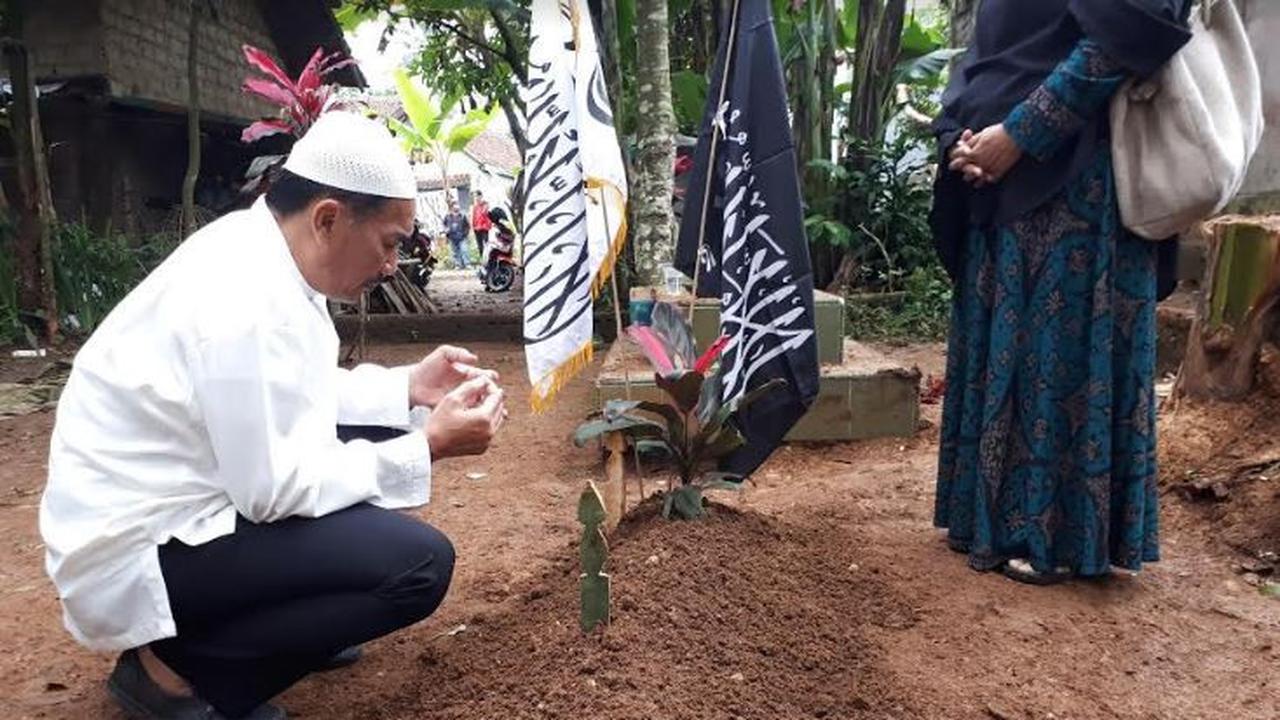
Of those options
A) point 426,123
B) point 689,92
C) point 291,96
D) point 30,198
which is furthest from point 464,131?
point 291,96

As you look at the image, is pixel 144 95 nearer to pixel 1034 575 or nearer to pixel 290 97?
pixel 290 97

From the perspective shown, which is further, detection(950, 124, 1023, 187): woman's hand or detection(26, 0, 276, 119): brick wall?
detection(26, 0, 276, 119): brick wall

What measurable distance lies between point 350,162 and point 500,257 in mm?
15306

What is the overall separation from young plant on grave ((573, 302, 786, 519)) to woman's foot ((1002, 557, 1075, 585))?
2.66 feet

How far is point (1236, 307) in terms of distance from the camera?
3.51 metres

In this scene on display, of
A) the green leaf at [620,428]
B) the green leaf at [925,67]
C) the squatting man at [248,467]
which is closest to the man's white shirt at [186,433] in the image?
the squatting man at [248,467]

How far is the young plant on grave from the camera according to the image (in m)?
2.49

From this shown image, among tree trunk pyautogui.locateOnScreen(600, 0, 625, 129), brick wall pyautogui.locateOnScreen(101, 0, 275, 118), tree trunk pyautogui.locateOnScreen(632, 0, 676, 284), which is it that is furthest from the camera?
brick wall pyautogui.locateOnScreen(101, 0, 275, 118)

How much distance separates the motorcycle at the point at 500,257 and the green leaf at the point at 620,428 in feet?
48.3

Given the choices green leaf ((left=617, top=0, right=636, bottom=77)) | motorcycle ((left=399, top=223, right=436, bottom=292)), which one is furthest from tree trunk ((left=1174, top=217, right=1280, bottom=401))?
motorcycle ((left=399, top=223, right=436, bottom=292))

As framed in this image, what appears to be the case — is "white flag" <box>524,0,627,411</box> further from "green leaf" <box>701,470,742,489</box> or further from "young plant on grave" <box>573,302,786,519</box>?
"green leaf" <box>701,470,742,489</box>

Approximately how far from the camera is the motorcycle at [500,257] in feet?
55.6

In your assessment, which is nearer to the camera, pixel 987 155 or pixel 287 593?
pixel 287 593

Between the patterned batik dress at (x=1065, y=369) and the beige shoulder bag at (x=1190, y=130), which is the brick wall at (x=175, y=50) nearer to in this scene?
the patterned batik dress at (x=1065, y=369)
